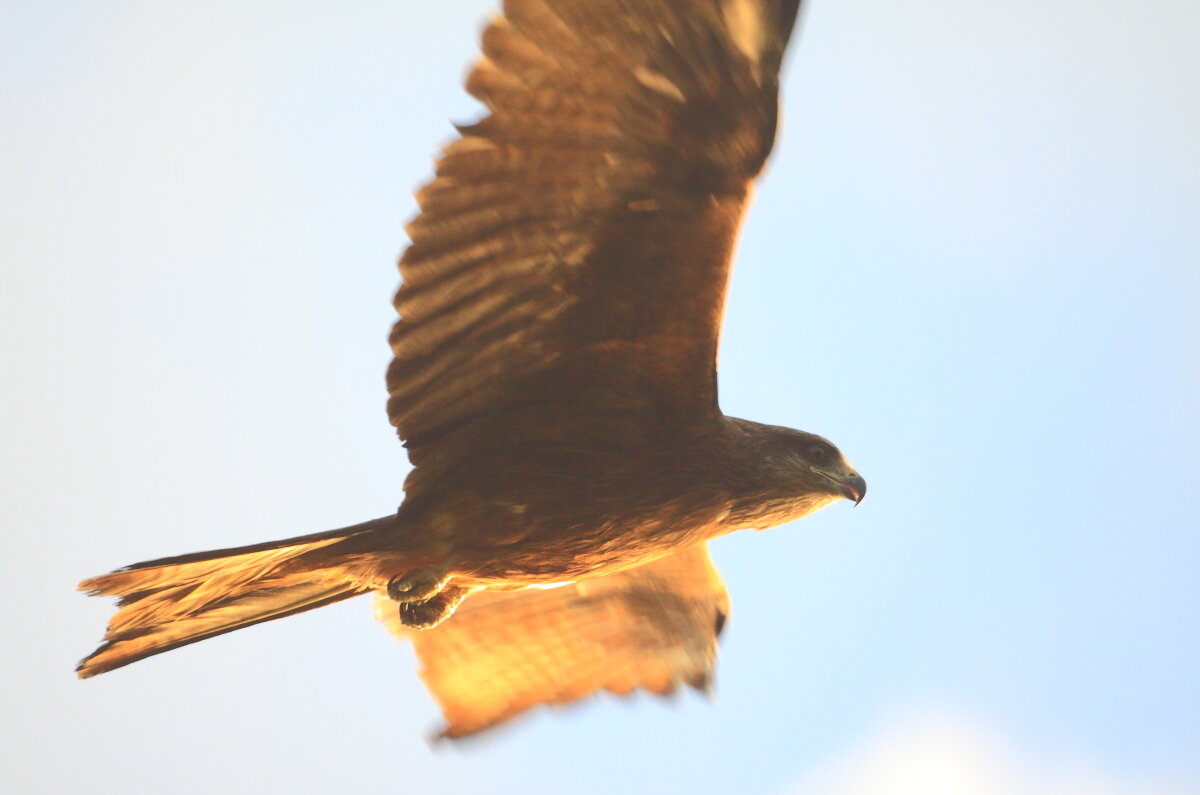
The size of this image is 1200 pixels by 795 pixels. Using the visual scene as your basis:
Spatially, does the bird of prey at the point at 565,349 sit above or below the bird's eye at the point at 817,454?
above

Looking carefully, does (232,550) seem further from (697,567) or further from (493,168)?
(697,567)

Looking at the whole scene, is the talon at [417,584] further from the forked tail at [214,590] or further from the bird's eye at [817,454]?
the bird's eye at [817,454]

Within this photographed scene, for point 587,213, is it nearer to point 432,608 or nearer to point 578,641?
point 432,608

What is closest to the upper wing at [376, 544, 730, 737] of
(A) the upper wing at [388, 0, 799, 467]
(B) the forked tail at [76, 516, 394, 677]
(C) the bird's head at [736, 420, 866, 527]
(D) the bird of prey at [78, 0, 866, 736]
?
(D) the bird of prey at [78, 0, 866, 736]

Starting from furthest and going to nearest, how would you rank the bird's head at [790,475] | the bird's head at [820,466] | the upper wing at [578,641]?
the upper wing at [578,641]
the bird's head at [820,466]
the bird's head at [790,475]

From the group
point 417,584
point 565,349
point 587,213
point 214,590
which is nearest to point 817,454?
point 565,349

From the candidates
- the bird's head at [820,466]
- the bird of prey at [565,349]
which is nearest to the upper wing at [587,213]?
the bird of prey at [565,349]

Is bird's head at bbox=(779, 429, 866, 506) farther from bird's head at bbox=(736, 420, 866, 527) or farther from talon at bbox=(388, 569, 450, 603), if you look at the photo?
talon at bbox=(388, 569, 450, 603)
